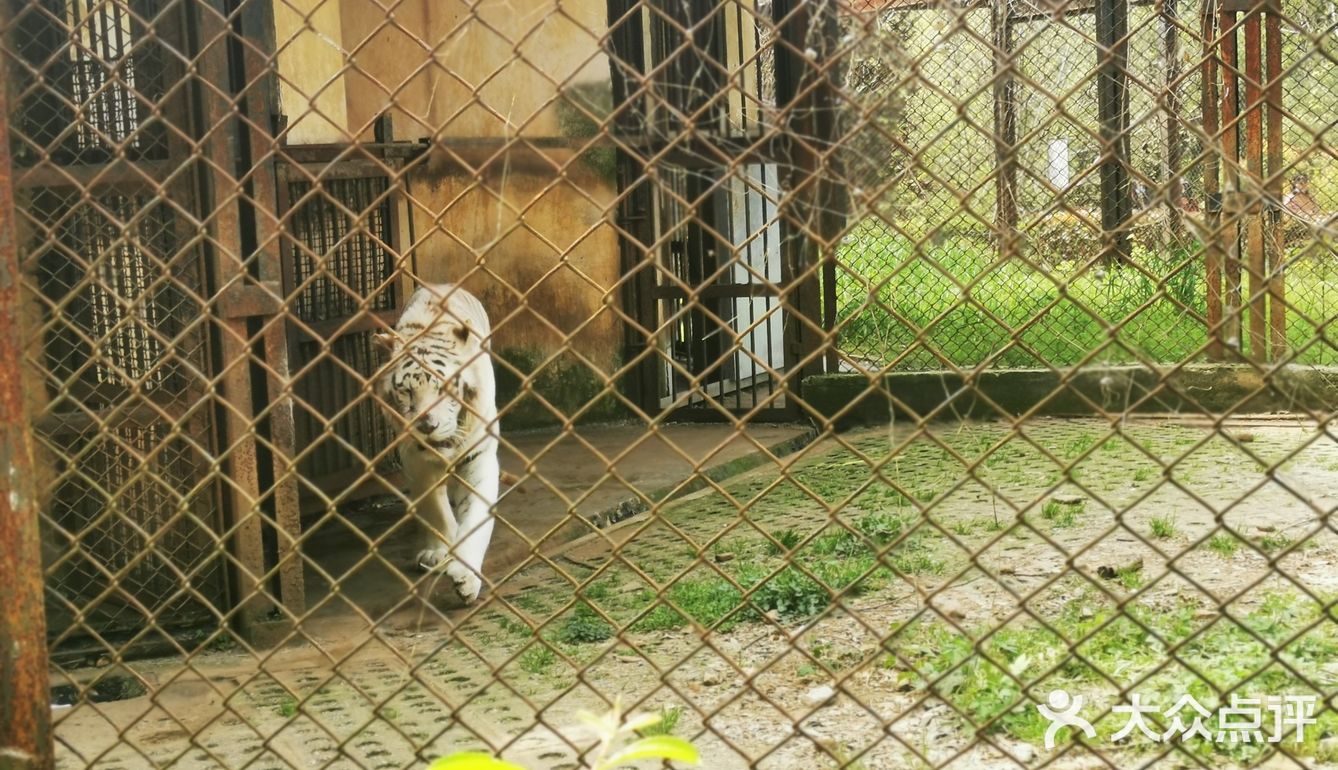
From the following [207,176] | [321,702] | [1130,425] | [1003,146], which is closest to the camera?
[1003,146]

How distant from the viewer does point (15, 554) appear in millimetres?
2826

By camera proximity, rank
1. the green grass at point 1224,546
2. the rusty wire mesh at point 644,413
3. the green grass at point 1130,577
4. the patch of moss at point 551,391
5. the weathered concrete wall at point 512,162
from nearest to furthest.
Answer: the rusty wire mesh at point 644,413 → the green grass at point 1130,577 → the green grass at point 1224,546 → the weathered concrete wall at point 512,162 → the patch of moss at point 551,391

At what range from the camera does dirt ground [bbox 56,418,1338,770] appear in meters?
2.95

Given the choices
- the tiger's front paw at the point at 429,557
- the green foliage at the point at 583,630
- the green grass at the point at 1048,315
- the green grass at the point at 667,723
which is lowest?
the green foliage at the point at 583,630

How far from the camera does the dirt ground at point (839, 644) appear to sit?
2951mm

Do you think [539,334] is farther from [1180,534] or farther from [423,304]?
[1180,534]

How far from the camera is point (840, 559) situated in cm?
573

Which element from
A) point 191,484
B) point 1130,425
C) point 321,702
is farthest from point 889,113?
point 1130,425

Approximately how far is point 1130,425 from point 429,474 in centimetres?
428

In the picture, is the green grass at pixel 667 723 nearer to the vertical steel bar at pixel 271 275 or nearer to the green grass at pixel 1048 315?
the vertical steel bar at pixel 271 275

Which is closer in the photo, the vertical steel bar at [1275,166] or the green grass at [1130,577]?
the green grass at [1130,577]

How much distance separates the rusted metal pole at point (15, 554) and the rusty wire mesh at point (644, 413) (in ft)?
0.49

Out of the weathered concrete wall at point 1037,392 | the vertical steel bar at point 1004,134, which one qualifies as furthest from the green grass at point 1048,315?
the vertical steel bar at point 1004,134

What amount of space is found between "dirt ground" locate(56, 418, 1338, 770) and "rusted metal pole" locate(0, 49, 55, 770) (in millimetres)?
121
